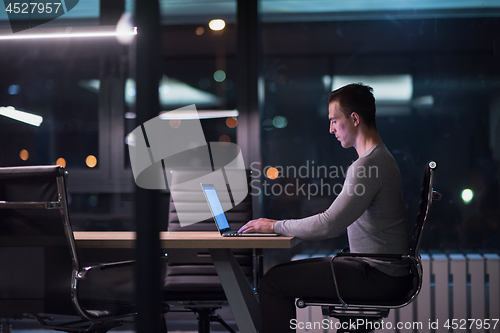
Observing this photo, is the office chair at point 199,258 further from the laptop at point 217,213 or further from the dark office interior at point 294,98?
the dark office interior at point 294,98

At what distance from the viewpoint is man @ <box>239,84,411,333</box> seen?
188 centimetres

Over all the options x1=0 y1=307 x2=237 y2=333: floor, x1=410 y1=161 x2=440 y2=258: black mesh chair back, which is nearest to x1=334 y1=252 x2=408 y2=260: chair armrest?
x1=410 y1=161 x2=440 y2=258: black mesh chair back

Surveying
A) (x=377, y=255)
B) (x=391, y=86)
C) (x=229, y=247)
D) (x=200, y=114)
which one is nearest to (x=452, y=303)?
(x=377, y=255)

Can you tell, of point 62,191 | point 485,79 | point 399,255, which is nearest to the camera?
point 62,191

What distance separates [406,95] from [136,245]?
3.32 meters

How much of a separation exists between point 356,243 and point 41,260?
132 centimetres

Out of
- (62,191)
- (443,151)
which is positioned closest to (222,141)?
(443,151)

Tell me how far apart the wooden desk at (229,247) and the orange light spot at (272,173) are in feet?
4.76

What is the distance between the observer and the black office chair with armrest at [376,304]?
1.87 m

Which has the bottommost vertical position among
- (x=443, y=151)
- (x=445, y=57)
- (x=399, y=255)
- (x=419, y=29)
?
(x=399, y=255)

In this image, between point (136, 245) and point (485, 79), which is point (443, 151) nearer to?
point (485, 79)

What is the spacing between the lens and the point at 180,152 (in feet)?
11.9

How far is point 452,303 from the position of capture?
118 inches

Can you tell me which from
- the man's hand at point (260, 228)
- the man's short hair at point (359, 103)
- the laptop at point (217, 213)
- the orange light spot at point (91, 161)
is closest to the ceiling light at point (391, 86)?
the man's short hair at point (359, 103)
